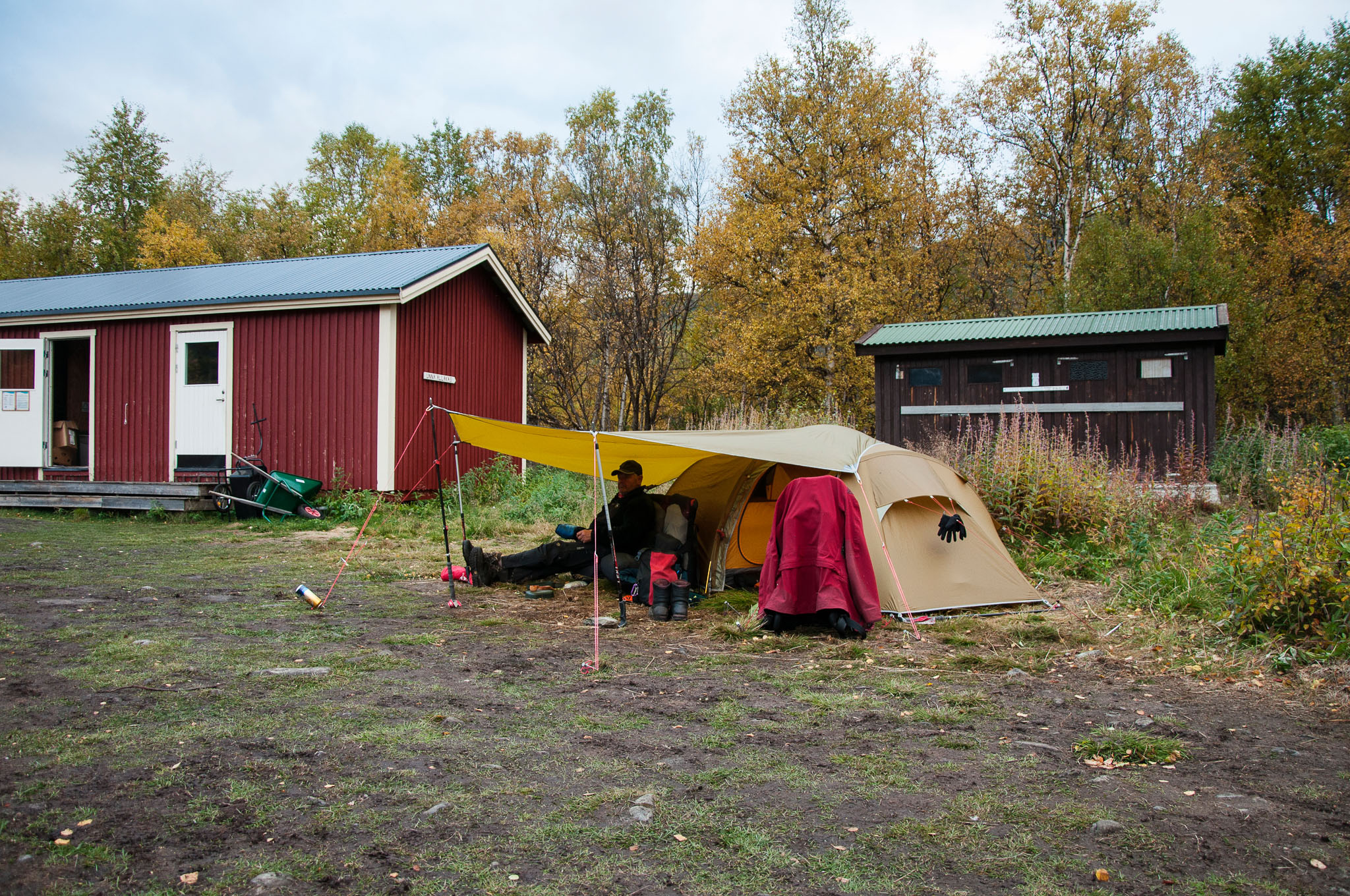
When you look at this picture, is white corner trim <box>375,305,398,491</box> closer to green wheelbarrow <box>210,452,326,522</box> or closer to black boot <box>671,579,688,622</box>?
green wheelbarrow <box>210,452,326,522</box>

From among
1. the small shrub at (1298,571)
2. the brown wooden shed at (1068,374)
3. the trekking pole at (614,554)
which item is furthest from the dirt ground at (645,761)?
the brown wooden shed at (1068,374)

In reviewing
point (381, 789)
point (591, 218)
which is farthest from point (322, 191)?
point (381, 789)

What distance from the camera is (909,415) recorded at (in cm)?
1577

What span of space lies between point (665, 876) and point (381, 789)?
1.08 m

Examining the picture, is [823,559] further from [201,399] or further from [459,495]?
[201,399]

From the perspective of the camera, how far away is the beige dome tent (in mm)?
5848

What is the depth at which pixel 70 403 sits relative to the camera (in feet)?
48.6

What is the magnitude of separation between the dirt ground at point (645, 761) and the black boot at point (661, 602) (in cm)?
45

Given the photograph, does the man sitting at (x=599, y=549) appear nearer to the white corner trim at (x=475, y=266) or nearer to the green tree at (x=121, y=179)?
the white corner trim at (x=475, y=266)

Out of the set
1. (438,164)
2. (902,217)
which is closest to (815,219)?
(902,217)

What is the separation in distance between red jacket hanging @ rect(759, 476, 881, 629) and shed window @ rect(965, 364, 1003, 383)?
10668 mm

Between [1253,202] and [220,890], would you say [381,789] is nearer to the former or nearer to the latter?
[220,890]

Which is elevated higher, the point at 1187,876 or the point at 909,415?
the point at 909,415

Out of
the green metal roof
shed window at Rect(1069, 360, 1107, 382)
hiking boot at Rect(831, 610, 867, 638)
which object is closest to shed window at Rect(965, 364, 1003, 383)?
the green metal roof
